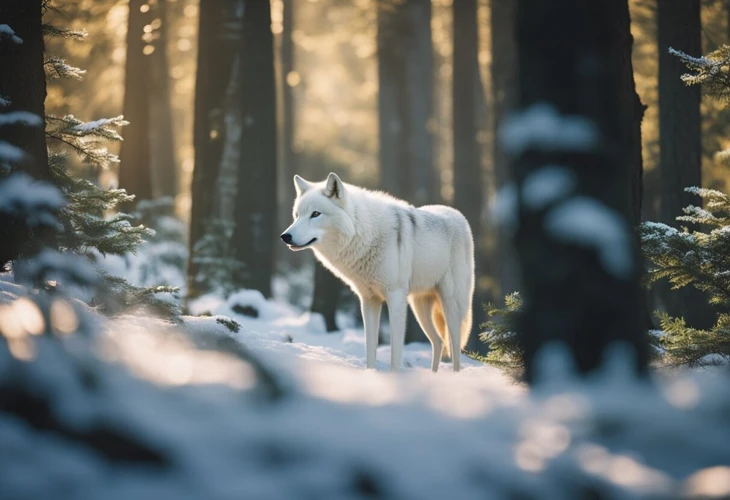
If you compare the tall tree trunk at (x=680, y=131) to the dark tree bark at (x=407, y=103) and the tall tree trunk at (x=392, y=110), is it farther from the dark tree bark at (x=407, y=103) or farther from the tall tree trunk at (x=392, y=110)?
the tall tree trunk at (x=392, y=110)

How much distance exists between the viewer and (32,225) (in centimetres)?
488

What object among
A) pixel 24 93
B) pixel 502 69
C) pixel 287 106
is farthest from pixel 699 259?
pixel 287 106

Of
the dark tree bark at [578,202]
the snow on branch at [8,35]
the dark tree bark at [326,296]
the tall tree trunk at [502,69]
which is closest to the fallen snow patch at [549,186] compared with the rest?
the dark tree bark at [578,202]

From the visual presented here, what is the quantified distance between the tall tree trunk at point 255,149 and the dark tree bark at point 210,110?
0.90ft

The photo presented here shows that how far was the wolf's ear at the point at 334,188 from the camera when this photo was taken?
21.4ft

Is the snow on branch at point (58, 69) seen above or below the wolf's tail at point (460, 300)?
above

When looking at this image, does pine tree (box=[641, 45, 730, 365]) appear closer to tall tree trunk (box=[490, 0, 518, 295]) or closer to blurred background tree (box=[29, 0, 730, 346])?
blurred background tree (box=[29, 0, 730, 346])

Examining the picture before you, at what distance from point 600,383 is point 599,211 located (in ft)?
2.43

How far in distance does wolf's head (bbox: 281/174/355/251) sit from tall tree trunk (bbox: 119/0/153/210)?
737cm

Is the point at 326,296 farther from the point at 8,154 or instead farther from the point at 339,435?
the point at 339,435

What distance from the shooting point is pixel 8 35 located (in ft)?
16.4

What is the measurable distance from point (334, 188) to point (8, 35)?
302 centimetres

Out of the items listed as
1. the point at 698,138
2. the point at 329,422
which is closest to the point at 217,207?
the point at 698,138

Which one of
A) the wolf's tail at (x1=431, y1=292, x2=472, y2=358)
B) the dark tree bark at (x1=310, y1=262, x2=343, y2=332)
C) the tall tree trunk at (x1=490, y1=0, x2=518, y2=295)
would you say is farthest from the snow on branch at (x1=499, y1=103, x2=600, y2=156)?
the tall tree trunk at (x1=490, y1=0, x2=518, y2=295)
